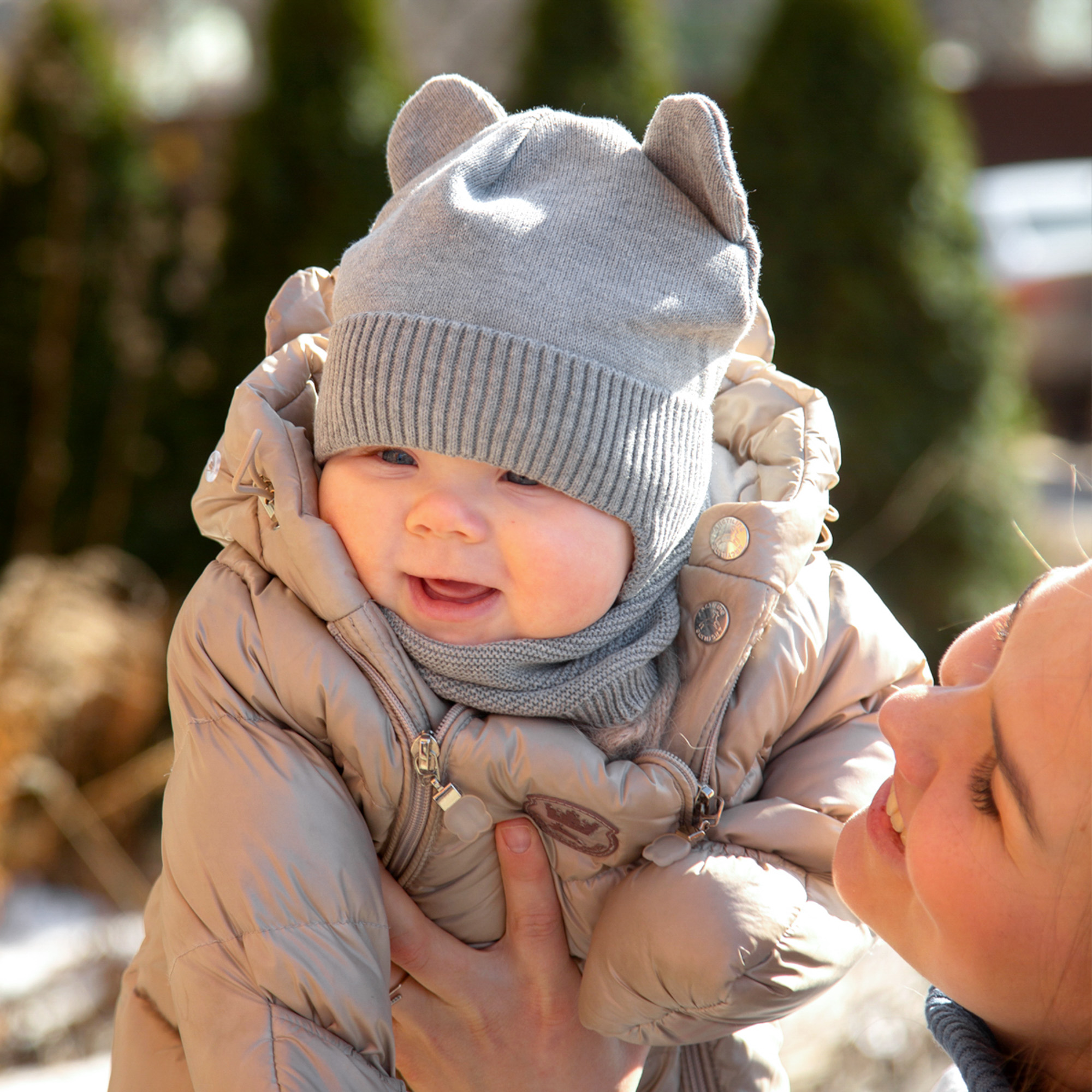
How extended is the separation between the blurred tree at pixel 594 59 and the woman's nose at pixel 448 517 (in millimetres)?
3347

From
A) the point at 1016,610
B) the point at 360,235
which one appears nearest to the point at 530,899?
the point at 1016,610

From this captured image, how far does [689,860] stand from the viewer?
1563 mm

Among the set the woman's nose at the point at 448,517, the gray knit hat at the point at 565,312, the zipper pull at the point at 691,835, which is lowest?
the zipper pull at the point at 691,835

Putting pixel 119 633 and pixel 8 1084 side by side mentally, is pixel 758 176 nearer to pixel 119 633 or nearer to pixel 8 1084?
pixel 119 633

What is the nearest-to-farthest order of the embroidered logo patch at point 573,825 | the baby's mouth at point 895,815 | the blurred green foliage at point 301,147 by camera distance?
the baby's mouth at point 895,815 → the embroidered logo patch at point 573,825 → the blurred green foliage at point 301,147

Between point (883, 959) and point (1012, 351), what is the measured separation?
103 inches

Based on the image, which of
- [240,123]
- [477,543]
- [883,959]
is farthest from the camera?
[240,123]

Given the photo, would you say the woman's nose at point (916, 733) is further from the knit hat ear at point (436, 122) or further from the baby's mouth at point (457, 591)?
the knit hat ear at point (436, 122)

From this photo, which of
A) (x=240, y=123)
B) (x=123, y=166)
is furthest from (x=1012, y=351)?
(x=123, y=166)

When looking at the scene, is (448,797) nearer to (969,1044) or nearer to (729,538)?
(729,538)

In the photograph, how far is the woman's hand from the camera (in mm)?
1684

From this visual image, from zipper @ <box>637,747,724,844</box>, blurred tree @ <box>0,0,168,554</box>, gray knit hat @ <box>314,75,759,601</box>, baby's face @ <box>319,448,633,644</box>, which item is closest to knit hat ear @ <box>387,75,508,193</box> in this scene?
gray knit hat @ <box>314,75,759,601</box>

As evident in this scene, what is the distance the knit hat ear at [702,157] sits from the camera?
5.29 feet

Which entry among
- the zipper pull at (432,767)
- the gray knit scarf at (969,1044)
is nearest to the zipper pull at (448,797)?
the zipper pull at (432,767)
